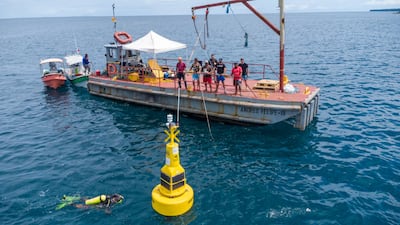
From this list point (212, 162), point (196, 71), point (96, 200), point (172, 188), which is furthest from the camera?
point (196, 71)

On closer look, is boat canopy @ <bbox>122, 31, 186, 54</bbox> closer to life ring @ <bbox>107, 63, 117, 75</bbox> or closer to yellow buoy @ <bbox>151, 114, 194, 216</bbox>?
life ring @ <bbox>107, 63, 117, 75</bbox>

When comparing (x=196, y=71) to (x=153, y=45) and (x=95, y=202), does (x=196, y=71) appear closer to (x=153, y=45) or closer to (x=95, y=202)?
(x=153, y=45)

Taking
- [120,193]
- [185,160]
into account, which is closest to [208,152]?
[185,160]

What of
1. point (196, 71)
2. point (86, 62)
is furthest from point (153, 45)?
point (86, 62)

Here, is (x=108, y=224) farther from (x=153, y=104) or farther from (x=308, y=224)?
(x=153, y=104)

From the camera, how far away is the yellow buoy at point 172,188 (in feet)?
35.7

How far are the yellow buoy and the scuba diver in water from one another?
6.39ft

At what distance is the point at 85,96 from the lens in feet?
94.0

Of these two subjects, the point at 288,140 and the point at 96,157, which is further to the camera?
the point at 288,140

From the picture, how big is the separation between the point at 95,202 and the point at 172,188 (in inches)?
129

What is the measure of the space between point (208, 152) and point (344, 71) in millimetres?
25335

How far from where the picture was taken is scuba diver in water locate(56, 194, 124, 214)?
39.8 ft

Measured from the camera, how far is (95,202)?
12.2 meters

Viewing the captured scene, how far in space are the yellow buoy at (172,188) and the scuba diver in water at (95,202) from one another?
1948 mm
